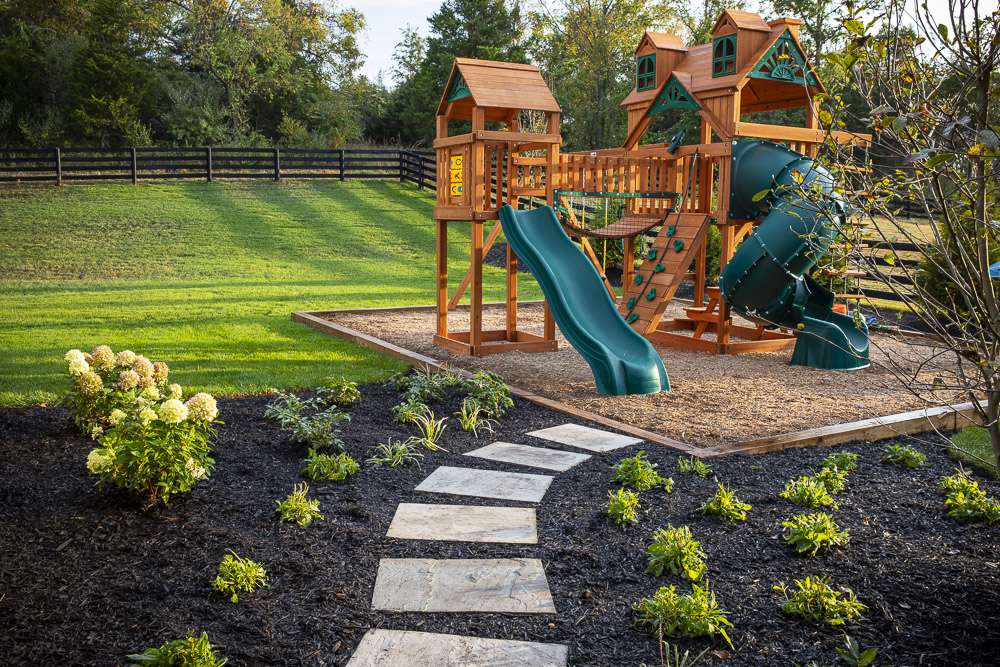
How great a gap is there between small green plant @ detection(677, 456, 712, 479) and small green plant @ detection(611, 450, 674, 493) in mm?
189

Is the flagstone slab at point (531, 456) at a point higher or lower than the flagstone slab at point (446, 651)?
higher

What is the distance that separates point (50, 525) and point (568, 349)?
5.74m

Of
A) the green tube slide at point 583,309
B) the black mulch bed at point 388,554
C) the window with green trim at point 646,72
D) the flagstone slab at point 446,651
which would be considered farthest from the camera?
the window with green trim at point 646,72

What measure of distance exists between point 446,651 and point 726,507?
1619mm

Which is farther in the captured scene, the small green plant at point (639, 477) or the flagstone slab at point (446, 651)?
the small green plant at point (639, 477)

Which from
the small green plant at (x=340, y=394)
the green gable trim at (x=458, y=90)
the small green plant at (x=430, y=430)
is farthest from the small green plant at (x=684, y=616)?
the green gable trim at (x=458, y=90)

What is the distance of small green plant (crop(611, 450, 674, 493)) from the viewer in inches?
163

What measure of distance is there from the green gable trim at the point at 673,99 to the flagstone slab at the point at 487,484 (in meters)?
5.79

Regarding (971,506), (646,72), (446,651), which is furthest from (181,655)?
(646,72)

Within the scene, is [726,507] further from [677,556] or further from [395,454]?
[395,454]

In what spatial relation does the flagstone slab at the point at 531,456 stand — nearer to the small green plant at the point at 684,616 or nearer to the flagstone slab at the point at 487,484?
the flagstone slab at the point at 487,484

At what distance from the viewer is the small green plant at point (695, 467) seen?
434 cm

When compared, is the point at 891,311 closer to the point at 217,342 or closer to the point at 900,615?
the point at 217,342

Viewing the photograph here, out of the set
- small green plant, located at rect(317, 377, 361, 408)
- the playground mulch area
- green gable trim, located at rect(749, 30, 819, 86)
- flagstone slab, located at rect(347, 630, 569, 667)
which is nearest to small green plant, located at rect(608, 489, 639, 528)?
flagstone slab, located at rect(347, 630, 569, 667)
